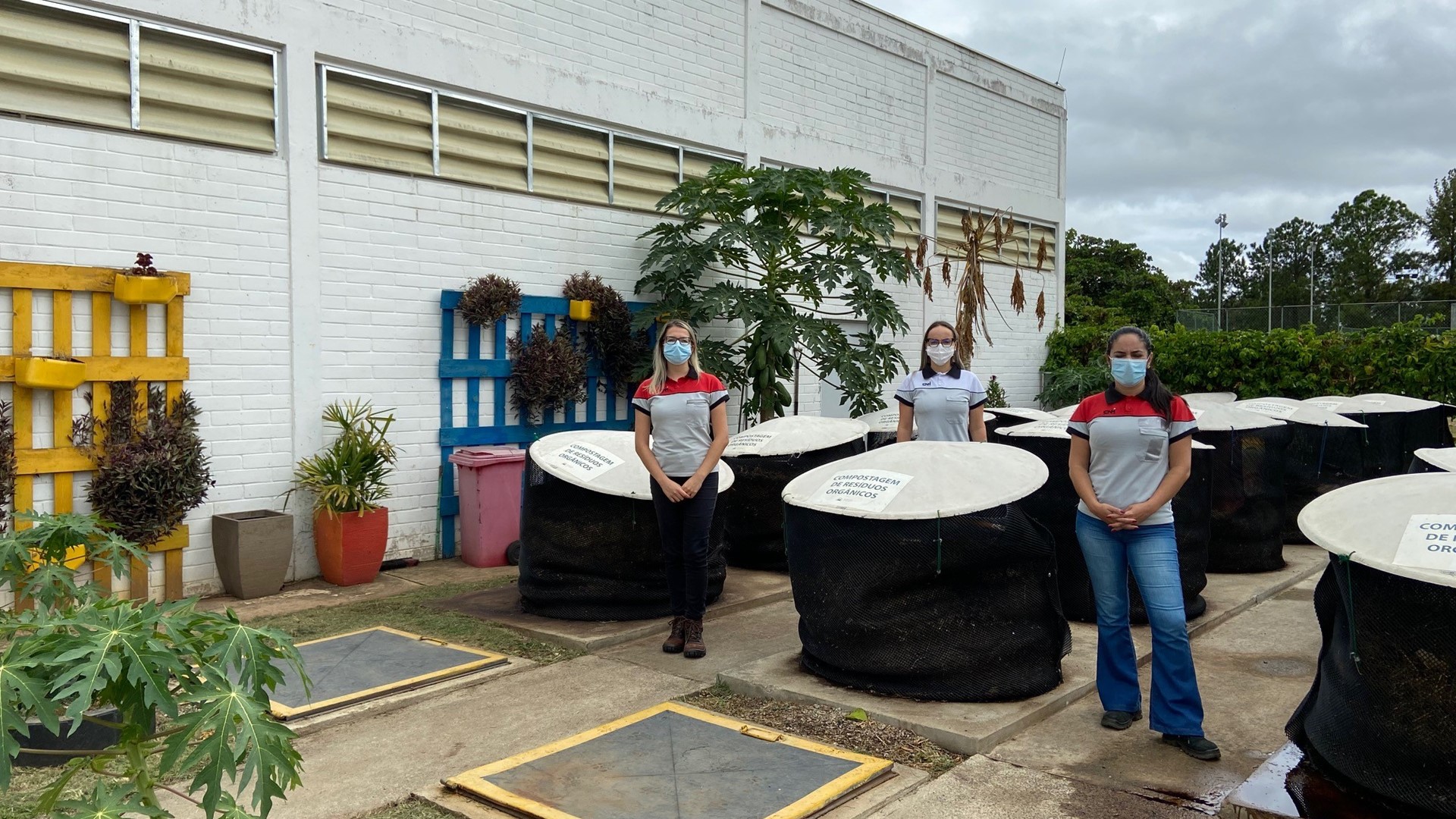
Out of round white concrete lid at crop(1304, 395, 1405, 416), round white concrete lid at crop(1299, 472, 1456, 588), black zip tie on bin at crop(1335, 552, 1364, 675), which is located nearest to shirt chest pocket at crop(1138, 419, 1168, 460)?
round white concrete lid at crop(1299, 472, 1456, 588)

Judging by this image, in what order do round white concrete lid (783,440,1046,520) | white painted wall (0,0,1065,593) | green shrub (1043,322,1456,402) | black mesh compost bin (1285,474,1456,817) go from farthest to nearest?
green shrub (1043,322,1456,402)
white painted wall (0,0,1065,593)
round white concrete lid (783,440,1046,520)
black mesh compost bin (1285,474,1456,817)

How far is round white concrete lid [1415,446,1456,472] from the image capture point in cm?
564

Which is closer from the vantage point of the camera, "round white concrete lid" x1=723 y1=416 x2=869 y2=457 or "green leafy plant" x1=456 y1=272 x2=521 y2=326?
"round white concrete lid" x1=723 y1=416 x2=869 y2=457

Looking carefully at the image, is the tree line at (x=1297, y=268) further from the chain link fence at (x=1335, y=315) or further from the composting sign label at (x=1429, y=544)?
the composting sign label at (x=1429, y=544)

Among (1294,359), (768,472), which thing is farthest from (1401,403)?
(768,472)

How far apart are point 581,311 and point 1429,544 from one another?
739 cm

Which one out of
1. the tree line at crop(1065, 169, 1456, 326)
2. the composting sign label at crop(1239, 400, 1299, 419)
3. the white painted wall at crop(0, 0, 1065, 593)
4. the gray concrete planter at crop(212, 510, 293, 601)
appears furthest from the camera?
the tree line at crop(1065, 169, 1456, 326)

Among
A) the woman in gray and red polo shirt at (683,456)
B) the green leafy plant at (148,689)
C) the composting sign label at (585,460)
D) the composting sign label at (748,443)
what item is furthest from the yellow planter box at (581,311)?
the green leafy plant at (148,689)

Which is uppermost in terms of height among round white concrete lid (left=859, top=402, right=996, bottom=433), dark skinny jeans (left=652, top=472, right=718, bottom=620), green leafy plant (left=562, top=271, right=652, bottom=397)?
green leafy plant (left=562, top=271, right=652, bottom=397)

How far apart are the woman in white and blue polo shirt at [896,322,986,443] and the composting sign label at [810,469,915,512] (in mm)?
1511

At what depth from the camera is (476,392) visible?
916 centimetres

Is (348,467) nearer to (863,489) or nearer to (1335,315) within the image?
(863,489)

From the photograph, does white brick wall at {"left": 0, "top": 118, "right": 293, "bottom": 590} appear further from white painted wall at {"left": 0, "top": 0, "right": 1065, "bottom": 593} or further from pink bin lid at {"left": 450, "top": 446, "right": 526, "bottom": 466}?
pink bin lid at {"left": 450, "top": 446, "right": 526, "bottom": 466}

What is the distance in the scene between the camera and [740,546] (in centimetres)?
826
